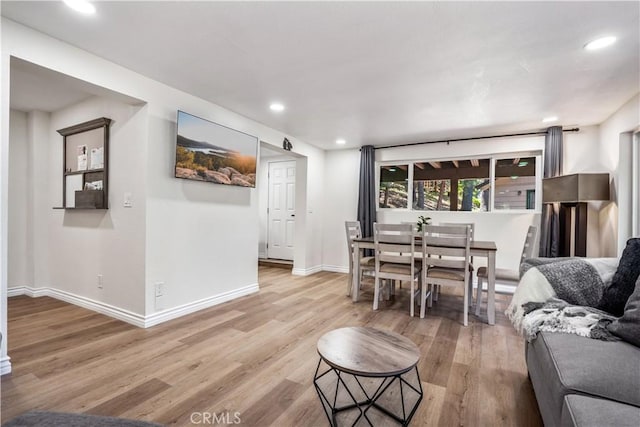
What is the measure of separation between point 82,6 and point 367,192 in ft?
13.5

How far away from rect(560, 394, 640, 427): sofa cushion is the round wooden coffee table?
55 centimetres

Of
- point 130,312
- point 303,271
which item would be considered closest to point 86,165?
point 130,312

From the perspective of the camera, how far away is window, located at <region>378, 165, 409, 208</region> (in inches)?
208

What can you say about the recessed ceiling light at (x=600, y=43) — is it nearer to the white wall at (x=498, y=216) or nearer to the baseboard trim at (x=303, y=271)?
the white wall at (x=498, y=216)

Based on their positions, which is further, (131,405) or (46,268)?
(46,268)

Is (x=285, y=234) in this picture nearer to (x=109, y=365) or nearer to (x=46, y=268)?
(x=46, y=268)

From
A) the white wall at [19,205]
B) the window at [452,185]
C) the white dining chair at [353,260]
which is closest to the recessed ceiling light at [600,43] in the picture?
the window at [452,185]

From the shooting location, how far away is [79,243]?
3.28 metres

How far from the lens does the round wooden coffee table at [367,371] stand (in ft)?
4.40

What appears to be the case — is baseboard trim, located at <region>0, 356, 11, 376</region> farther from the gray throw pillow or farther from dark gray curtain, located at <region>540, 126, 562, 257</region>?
dark gray curtain, located at <region>540, 126, 562, 257</region>

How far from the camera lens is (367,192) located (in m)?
5.14

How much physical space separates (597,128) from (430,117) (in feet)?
7.29

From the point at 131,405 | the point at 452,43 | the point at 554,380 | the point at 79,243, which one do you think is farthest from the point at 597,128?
the point at 79,243

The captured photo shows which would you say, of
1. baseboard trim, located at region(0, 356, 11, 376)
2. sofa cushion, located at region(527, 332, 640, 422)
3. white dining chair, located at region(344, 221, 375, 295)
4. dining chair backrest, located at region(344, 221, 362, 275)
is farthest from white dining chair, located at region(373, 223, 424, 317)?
baseboard trim, located at region(0, 356, 11, 376)
